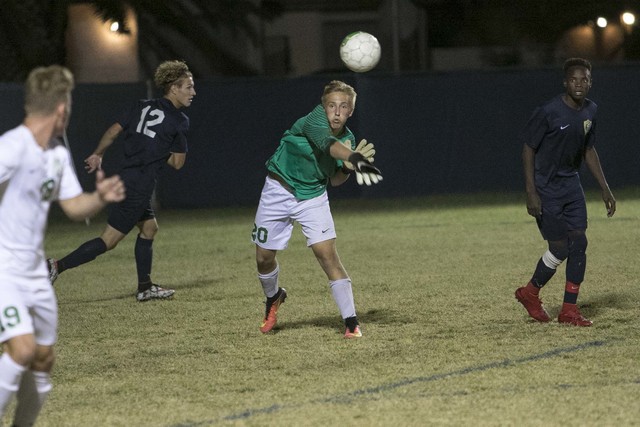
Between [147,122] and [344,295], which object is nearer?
[344,295]

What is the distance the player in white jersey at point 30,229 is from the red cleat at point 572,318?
411cm

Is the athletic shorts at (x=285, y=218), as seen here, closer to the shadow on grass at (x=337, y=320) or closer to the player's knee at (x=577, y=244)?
the shadow on grass at (x=337, y=320)

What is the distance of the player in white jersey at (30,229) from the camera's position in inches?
183

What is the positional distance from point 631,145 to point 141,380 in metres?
15.6

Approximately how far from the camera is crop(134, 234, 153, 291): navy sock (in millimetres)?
10031

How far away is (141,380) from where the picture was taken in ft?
21.7

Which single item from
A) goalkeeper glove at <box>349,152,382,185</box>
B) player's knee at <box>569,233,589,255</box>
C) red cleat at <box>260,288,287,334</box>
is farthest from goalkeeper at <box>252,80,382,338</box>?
player's knee at <box>569,233,589,255</box>

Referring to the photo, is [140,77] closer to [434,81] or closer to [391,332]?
[434,81]

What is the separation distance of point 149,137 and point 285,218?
2.34m

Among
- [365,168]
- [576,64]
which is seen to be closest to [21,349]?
[365,168]

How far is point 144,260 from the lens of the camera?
1012cm

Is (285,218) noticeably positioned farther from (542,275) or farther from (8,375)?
(8,375)

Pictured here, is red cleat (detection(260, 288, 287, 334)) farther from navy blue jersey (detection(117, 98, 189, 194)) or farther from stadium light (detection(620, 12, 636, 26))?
stadium light (detection(620, 12, 636, 26))

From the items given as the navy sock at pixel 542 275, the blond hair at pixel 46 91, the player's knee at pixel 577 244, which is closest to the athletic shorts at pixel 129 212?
the navy sock at pixel 542 275
